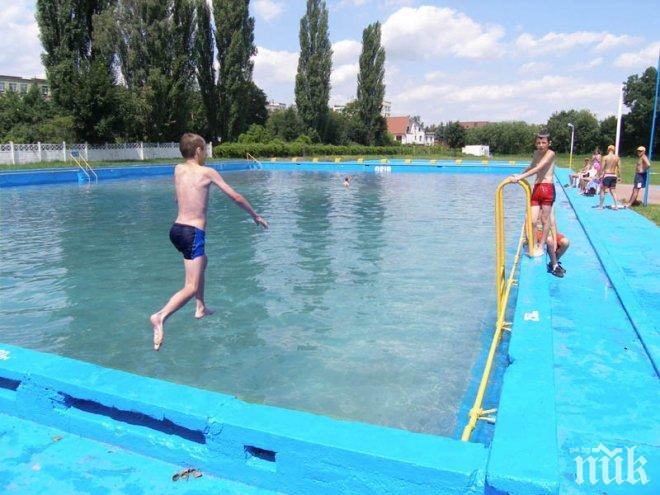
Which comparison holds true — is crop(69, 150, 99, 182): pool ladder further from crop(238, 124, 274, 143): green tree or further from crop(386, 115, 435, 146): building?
crop(386, 115, 435, 146): building

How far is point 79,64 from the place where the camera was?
37.6 m

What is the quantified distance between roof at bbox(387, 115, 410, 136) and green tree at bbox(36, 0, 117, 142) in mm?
90317

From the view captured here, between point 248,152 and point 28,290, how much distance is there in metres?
37.9

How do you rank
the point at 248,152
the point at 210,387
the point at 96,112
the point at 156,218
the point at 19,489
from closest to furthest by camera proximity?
the point at 19,489 < the point at 210,387 < the point at 156,218 < the point at 96,112 < the point at 248,152

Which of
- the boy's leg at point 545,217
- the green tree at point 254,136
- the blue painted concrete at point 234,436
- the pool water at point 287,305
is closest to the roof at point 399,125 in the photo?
the green tree at point 254,136

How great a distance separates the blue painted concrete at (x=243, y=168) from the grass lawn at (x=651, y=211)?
73.6 ft

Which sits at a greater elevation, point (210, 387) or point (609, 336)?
point (609, 336)

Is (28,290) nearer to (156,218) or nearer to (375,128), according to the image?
(156,218)

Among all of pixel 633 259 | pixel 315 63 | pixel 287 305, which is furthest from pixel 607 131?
pixel 287 305

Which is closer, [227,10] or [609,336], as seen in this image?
[609,336]

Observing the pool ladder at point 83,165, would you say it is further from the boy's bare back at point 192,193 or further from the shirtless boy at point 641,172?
the boy's bare back at point 192,193

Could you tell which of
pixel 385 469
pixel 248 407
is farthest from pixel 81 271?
pixel 385 469

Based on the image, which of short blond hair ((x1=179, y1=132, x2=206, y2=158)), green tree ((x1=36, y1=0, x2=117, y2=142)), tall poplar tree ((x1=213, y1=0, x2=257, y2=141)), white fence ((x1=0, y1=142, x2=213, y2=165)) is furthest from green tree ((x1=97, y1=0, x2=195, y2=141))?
short blond hair ((x1=179, y1=132, x2=206, y2=158))

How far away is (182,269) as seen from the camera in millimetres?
9008
